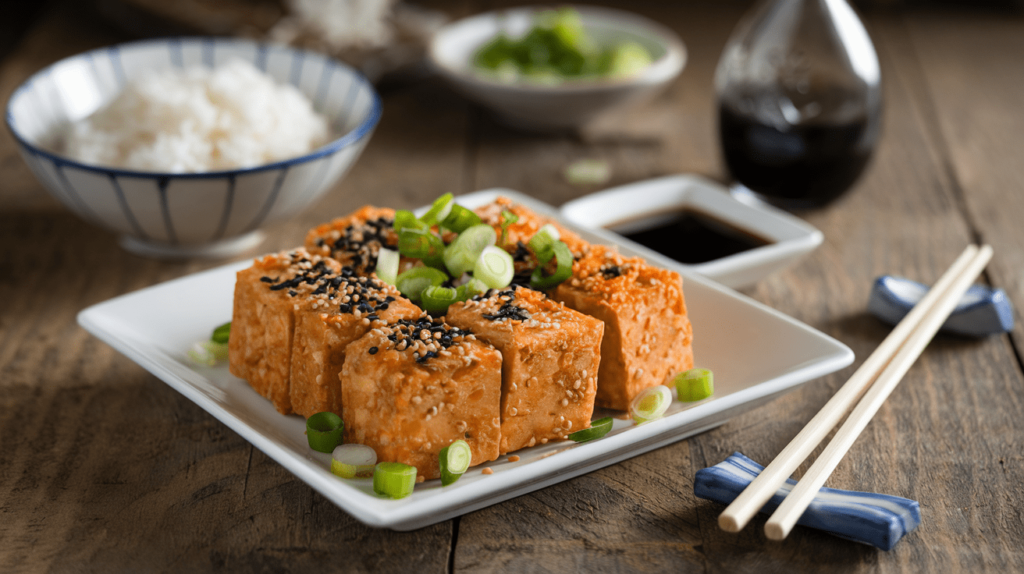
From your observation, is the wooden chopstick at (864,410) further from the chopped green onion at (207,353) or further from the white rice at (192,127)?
the white rice at (192,127)

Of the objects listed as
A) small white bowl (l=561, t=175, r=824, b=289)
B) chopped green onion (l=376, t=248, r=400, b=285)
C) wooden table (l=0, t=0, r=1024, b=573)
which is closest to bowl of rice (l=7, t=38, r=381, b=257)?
wooden table (l=0, t=0, r=1024, b=573)

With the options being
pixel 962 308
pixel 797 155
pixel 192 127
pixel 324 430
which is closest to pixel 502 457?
pixel 324 430

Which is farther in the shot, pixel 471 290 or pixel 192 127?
pixel 192 127

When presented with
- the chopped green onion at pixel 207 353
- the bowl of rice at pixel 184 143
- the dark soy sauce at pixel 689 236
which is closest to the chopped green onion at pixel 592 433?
the chopped green onion at pixel 207 353

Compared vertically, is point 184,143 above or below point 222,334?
above

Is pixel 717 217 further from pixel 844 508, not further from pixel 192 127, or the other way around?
pixel 192 127

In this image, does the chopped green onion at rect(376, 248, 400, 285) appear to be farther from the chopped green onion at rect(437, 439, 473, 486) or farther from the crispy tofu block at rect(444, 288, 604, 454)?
the chopped green onion at rect(437, 439, 473, 486)

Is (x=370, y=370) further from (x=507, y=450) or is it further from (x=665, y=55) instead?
(x=665, y=55)

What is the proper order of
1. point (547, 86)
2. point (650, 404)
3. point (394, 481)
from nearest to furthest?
point (394, 481), point (650, 404), point (547, 86)

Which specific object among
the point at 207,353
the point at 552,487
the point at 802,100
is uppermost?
the point at 802,100
